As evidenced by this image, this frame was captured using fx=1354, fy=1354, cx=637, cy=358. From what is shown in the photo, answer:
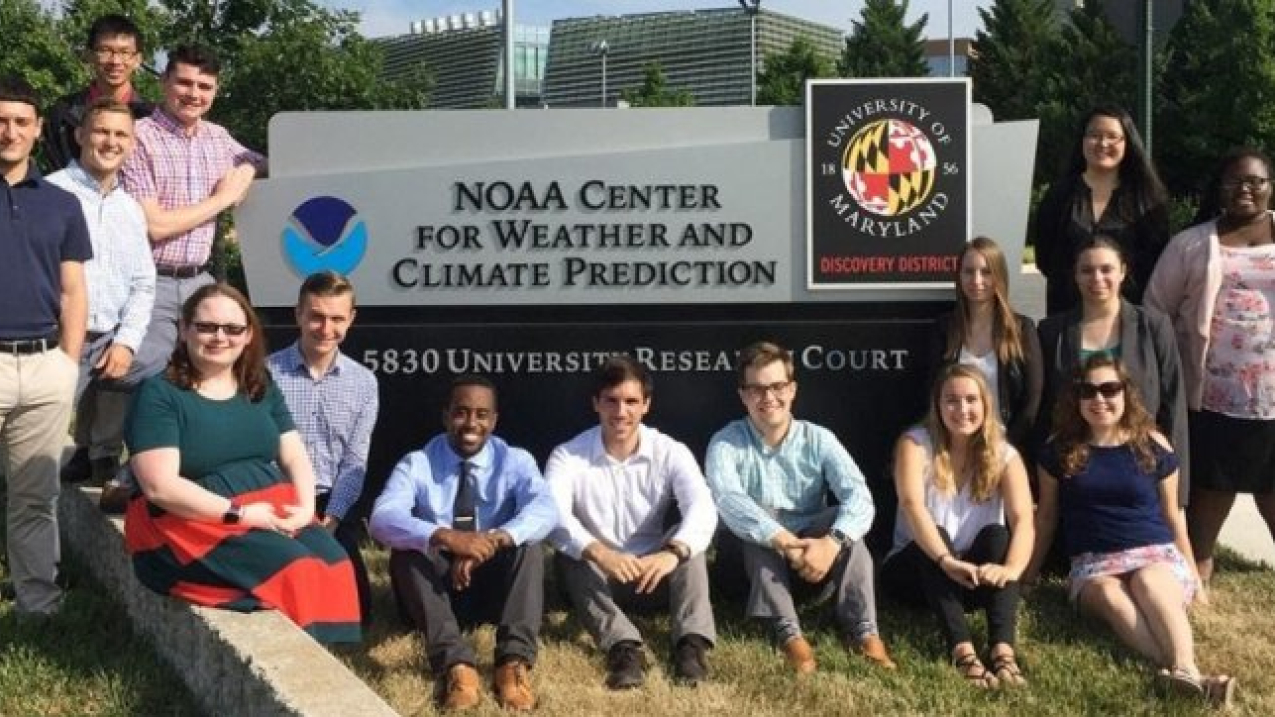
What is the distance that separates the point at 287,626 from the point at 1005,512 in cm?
243

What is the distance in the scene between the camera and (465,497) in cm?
456

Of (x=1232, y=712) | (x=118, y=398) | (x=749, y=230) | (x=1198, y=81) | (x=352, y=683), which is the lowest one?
(x=1232, y=712)

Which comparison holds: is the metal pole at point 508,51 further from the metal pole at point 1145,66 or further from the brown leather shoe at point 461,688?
the brown leather shoe at point 461,688

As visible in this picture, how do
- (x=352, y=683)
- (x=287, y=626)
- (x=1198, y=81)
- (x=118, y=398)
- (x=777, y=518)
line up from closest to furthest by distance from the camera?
(x=352, y=683), (x=287, y=626), (x=777, y=518), (x=118, y=398), (x=1198, y=81)

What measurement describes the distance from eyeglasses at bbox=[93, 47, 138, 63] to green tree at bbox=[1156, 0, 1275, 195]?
2594cm

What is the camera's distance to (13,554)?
4574mm

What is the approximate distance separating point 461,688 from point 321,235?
2466mm

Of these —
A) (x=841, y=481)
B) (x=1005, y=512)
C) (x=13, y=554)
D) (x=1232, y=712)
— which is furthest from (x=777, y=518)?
(x=13, y=554)

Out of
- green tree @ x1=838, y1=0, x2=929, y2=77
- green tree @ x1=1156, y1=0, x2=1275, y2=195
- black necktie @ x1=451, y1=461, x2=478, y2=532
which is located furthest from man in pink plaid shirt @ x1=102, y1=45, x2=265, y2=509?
green tree @ x1=838, y1=0, x2=929, y2=77

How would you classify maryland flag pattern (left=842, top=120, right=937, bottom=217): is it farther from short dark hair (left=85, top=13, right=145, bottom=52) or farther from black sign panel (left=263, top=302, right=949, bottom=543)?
short dark hair (left=85, top=13, right=145, bottom=52)

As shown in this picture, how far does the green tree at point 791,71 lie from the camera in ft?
122

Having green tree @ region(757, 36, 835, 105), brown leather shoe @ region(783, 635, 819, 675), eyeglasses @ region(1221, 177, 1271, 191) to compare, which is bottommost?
brown leather shoe @ region(783, 635, 819, 675)

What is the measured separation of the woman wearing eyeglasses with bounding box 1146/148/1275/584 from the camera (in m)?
→ 5.06

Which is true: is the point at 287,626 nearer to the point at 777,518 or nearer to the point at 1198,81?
the point at 777,518
